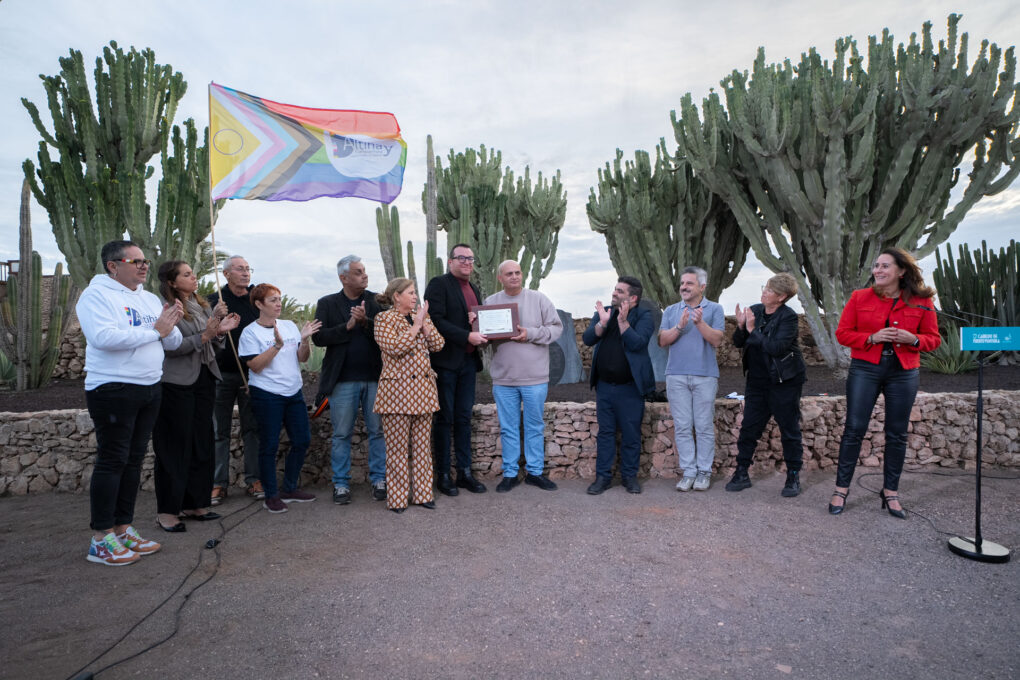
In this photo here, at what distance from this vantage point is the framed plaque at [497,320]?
4777mm

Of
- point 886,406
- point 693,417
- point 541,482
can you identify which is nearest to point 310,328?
point 541,482

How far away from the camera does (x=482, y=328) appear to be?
4.80 meters

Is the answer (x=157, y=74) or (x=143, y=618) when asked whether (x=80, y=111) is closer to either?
(x=157, y=74)

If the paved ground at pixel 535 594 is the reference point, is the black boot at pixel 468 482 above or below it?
above

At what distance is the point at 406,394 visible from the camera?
4387 mm

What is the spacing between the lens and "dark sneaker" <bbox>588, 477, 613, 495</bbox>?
4.81 m

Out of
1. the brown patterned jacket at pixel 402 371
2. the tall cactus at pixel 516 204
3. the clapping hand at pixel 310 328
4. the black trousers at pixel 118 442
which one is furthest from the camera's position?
the tall cactus at pixel 516 204

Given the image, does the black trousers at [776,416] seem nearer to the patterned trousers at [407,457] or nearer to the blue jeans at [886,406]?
the blue jeans at [886,406]

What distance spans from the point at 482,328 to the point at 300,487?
2.09 m

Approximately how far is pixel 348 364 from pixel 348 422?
17.5 inches

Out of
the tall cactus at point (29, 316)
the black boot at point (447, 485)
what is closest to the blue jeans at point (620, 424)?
the black boot at point (447, 485)

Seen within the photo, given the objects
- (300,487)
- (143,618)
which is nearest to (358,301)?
(300,487)

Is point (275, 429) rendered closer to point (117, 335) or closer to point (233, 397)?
point (233, 397)

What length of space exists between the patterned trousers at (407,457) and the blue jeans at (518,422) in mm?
672
